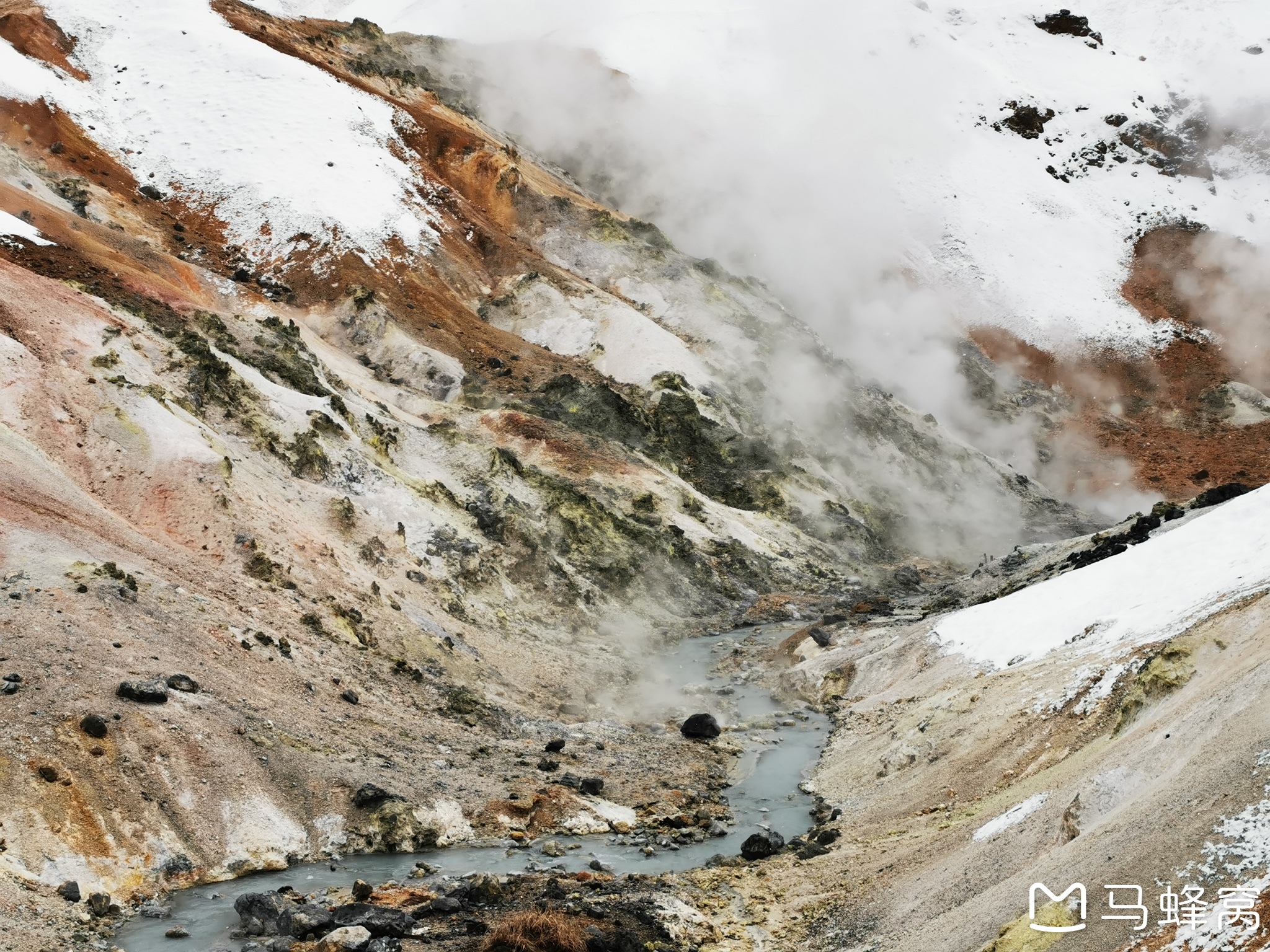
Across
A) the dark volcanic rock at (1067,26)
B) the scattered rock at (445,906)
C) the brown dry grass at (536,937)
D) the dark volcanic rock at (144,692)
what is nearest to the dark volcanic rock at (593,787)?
the scattered rock at (445,906)

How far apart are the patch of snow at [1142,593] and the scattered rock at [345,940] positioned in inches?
544

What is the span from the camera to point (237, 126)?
5438 centimetres

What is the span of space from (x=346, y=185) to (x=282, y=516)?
101 feet

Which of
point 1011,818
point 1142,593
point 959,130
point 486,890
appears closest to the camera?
point 1011,818

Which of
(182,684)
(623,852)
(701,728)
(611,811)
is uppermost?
(182,684)

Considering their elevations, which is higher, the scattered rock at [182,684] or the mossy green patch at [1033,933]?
the mossy green patch at [1033,933]

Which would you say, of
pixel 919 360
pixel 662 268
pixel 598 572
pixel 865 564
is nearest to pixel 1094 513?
pixel 919 360

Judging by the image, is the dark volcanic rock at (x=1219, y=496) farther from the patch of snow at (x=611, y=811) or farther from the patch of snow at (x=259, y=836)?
the patch of snow at (x=259, y=836)

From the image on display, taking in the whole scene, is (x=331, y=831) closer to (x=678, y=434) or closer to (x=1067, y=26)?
(x=678, y=434)

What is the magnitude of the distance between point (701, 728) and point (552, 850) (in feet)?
29.3

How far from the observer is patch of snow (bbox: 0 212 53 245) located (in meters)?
34.5

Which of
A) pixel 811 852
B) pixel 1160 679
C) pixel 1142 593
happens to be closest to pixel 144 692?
pixel 811 852

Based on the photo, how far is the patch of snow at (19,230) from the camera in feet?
113

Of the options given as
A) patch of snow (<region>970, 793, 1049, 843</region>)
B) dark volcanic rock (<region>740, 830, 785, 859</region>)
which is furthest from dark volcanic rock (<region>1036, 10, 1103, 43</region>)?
patch of snow (<region>970, 793, 1049, 843</region>)
